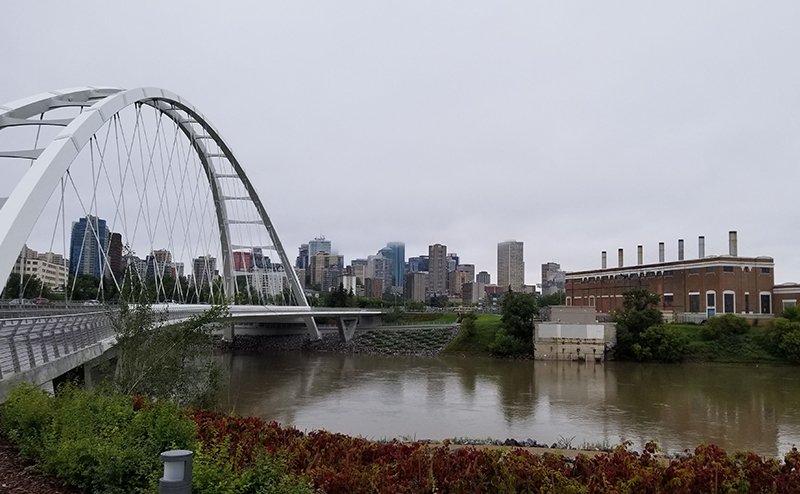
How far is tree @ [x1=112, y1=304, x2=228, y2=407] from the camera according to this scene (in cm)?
1298

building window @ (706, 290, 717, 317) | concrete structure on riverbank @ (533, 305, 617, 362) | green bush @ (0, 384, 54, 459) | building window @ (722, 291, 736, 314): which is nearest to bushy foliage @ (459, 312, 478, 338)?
concrete structure on riverbank @ (533, 305, 617, 362)

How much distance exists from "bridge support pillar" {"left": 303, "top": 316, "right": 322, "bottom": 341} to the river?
37.0 ft

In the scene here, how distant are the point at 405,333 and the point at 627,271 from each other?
2329 centimetres

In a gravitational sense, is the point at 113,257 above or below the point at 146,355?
above

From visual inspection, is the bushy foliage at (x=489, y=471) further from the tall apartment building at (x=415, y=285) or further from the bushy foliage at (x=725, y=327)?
the tall apartment building at (x=415, y=285)

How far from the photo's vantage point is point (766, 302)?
5278 cm

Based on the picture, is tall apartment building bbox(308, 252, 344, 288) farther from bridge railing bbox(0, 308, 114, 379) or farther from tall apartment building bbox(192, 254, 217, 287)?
bridge railing bbox(0, 308, 114, 379)

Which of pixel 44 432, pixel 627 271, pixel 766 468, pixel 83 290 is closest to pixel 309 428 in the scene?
pixel 44 432

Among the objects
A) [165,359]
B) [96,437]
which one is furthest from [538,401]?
[96,437]

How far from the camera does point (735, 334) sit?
155 feet

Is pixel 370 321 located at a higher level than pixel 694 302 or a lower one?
lower

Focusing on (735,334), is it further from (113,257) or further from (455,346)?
(113,257)

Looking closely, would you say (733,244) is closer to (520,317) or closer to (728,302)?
(728,302)

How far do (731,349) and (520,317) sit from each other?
50.2 ft
